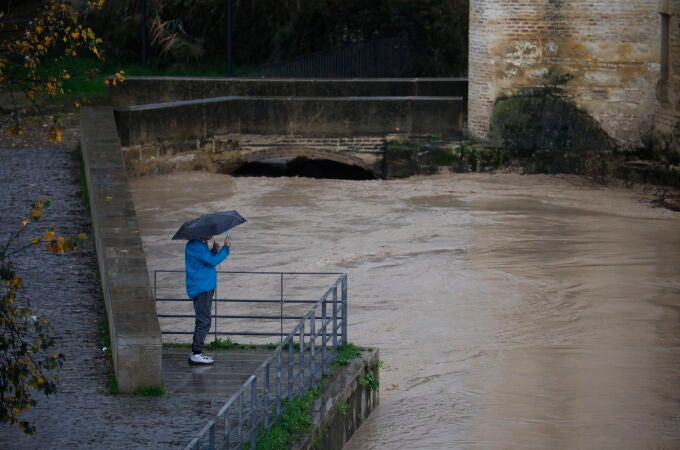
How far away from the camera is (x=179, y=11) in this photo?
122 feet

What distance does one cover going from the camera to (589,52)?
87.1 ft

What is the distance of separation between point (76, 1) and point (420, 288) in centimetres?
2147

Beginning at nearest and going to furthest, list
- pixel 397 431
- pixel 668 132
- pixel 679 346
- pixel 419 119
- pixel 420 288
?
pixel 397 431
pixel 679 346
pixel 420 288
pixel 668 132
pixel 419 119

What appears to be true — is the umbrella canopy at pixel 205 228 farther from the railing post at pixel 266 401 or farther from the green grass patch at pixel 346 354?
the railing post at pixel 266 401

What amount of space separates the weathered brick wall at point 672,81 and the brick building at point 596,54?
0.09 feet

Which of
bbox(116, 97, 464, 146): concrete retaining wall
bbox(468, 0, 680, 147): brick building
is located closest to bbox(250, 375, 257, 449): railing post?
bbox(468, 0, 680, 147): brick building

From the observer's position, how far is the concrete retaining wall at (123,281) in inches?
401

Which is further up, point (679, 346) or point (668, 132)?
point (668, 132)

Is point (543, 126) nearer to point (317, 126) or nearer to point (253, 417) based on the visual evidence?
point (317, 126)

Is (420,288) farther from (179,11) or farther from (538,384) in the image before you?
(179,11)

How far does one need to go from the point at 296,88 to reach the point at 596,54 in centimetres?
718

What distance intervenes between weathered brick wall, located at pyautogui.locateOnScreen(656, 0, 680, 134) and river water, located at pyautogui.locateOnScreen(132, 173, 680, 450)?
5.45 feet

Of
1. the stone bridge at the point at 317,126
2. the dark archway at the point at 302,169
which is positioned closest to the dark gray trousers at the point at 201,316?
the stone bridge at the point at 317,126

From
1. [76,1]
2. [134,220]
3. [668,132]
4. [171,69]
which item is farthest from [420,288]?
[76,1]
